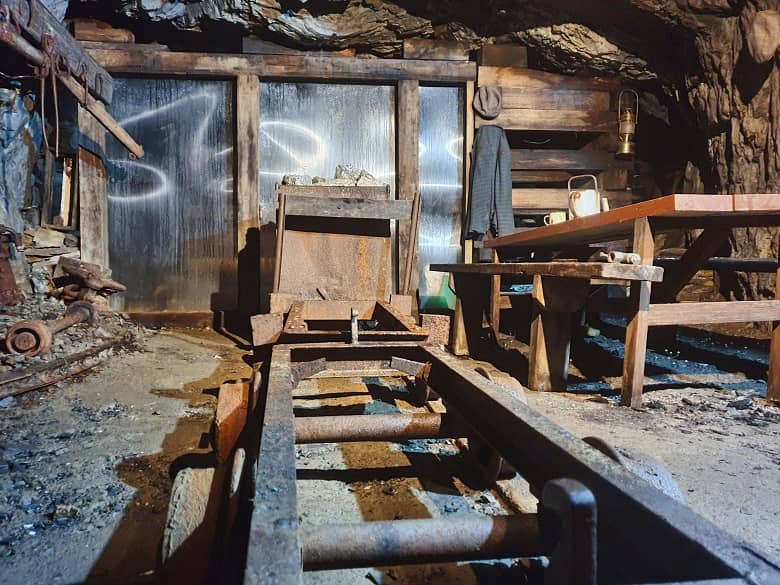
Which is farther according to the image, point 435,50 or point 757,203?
point 435,50

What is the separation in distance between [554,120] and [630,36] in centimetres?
151

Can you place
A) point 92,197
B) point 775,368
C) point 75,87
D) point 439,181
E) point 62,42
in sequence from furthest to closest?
point 439,181 → point 92,197 → point 75,87 → point 62,42 → point 775,368

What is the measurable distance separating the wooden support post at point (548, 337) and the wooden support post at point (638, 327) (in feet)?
1.71

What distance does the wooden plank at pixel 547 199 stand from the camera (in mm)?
7453

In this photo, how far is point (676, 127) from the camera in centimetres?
839

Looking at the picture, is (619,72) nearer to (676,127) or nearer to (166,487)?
(676,127)

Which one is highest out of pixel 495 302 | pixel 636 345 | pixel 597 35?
pixel 597 35

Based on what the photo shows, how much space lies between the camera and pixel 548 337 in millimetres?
4055

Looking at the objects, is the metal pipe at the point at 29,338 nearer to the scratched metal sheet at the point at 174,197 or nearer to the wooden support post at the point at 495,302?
the scratched metal sheet at the point at 174,197

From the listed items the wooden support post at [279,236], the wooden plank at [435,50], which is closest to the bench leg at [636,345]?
the wooden support post at [279,236]

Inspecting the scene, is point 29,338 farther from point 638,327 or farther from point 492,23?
point 492,23

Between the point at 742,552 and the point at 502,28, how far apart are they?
7625 mm

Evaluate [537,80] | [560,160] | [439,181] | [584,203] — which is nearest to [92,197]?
[439,181]

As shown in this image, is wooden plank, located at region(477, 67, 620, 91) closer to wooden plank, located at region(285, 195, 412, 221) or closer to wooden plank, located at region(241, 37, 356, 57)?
wooden plank, located at region(241, 37, 356, 57)
